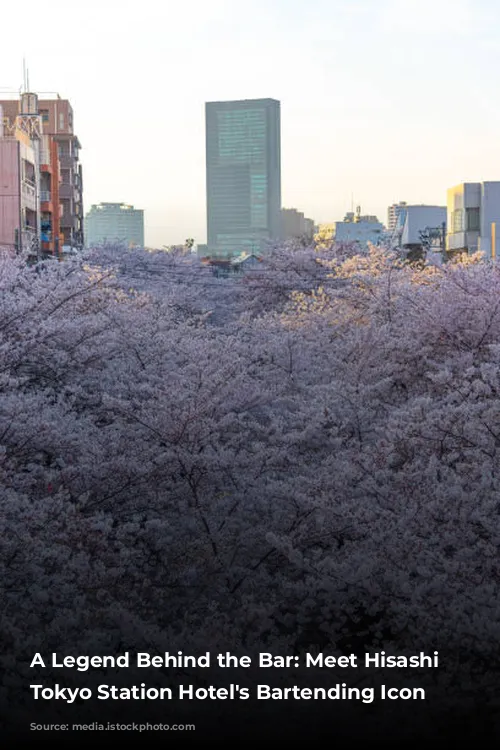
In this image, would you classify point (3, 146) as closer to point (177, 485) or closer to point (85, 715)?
point (177, 485)

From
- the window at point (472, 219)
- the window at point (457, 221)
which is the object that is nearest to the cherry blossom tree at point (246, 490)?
the window at point (472, 219)

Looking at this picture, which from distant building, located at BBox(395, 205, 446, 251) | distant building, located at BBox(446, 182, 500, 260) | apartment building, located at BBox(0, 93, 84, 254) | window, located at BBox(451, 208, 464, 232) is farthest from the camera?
distant building, located at BBox(395, 205, 446, 251)

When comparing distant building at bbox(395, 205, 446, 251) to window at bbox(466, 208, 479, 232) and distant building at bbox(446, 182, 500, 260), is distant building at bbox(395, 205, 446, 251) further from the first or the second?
window at bbox(466, 208, 479, 232)

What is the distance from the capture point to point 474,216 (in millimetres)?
51250

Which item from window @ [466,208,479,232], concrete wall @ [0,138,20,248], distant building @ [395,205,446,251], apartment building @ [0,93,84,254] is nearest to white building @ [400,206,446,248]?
distant building @ [395,205,446,251]

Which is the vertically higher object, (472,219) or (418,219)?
(418,219)

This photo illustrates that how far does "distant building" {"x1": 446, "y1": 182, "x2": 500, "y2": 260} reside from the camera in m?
49.6

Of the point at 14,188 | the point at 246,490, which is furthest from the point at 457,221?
the point at 246,490

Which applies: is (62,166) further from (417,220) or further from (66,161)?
(417,220)

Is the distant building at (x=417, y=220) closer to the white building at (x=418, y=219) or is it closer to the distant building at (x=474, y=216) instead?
the white building at (x=418, y=219)

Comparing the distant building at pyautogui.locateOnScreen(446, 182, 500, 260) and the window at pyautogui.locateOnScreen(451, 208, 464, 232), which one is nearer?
the distant building at pyautogui.locateOnScreen(446, 182, 500, 260)

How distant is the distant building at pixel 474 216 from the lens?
49562mm

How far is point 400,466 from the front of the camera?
40.4ft

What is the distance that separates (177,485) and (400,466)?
10.0 ft
